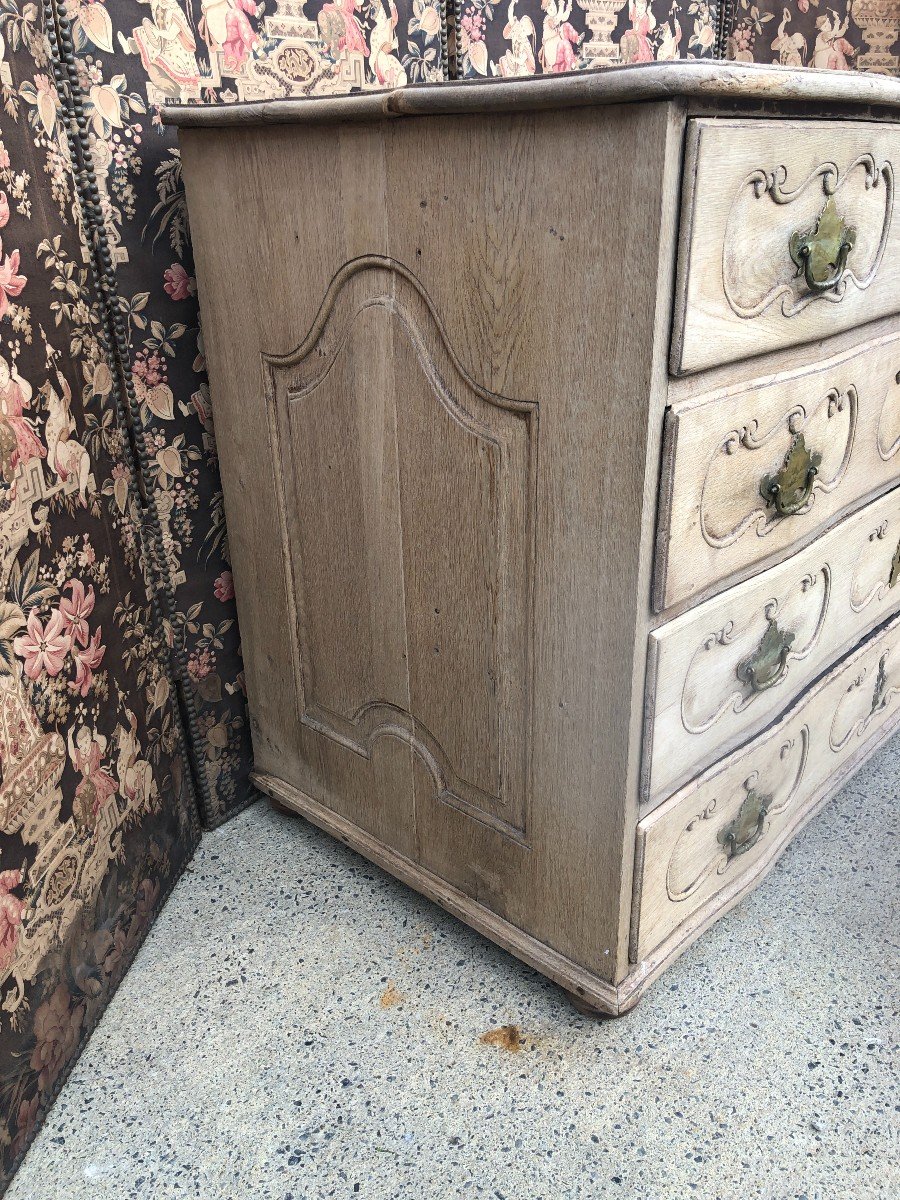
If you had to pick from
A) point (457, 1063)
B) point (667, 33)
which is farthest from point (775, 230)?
point (667, 33)

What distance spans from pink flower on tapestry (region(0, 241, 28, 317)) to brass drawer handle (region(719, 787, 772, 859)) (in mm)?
1070

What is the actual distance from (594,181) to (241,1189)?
1095 mm

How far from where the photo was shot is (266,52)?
4.19 feet

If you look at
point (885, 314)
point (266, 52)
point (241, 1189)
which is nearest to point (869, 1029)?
point (241, 1189)

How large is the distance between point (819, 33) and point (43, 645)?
2.00 metres

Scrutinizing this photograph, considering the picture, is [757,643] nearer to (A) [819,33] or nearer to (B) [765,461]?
(B) [765,461]

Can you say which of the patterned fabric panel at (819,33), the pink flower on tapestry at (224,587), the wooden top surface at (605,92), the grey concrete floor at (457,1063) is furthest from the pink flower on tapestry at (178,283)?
the patterned fabric panel at (819,33)

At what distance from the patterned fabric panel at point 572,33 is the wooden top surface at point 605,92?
599 mm

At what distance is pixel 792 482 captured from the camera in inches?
42.1

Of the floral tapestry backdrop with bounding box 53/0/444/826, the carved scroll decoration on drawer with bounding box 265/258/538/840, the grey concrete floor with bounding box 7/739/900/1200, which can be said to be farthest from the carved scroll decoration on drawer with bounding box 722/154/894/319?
the grey concrete floor with bounding box 7/739/900/1200

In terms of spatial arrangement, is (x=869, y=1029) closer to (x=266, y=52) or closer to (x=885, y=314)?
(x=885, y=314)

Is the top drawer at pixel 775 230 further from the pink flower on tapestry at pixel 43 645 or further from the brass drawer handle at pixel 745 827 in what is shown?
the pink flower on tapestry at pixel 43 645

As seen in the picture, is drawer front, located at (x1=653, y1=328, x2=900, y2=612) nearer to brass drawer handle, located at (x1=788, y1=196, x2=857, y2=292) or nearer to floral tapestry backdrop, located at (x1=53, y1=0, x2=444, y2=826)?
brass drawer handle, located at (x1=788, y1=196, x2=857, y2=292)

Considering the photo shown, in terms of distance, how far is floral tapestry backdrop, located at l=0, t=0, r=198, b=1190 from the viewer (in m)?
1.01
